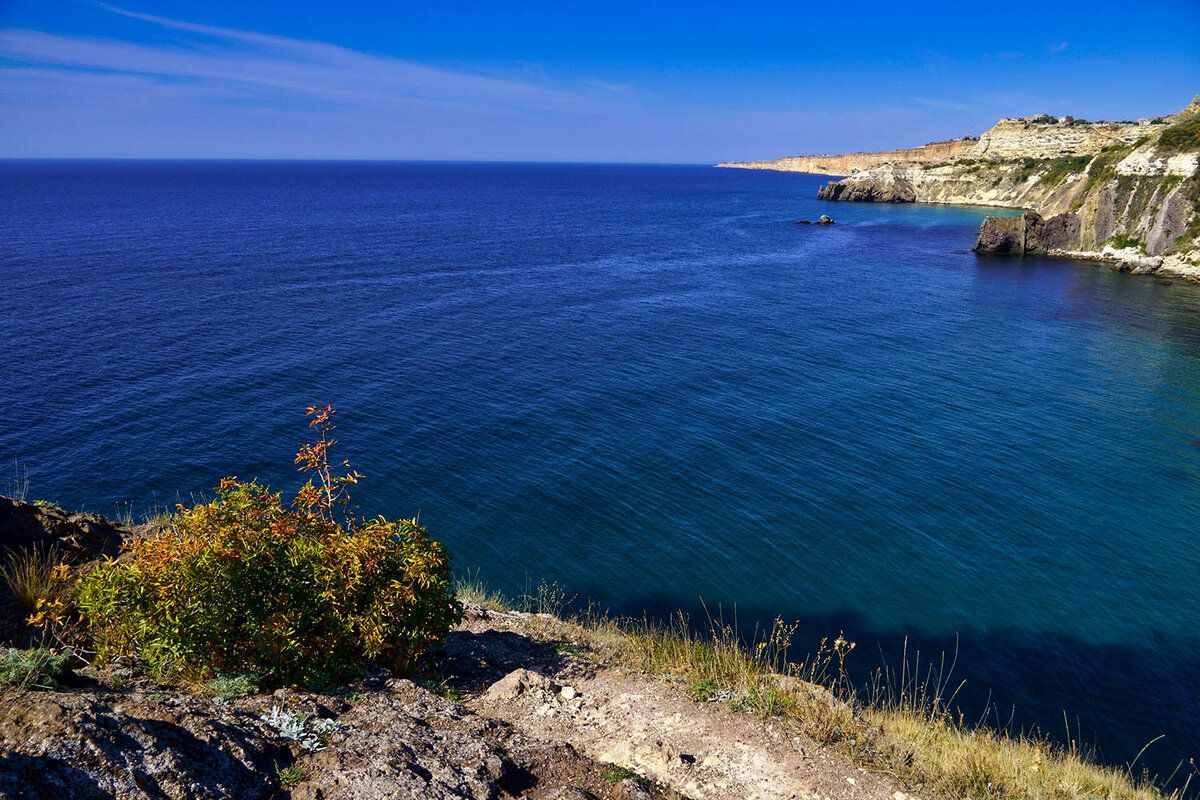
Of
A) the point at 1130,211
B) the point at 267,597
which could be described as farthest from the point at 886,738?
the point at 1130,211

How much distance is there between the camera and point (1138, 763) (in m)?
19.7

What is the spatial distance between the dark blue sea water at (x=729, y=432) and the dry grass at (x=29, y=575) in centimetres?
1560

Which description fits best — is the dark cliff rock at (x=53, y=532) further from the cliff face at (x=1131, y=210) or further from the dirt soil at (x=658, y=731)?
the cliff face at (x=1131, y=210)

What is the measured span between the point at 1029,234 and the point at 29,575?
12236 cm

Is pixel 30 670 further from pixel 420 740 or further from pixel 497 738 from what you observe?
pixel 497 738

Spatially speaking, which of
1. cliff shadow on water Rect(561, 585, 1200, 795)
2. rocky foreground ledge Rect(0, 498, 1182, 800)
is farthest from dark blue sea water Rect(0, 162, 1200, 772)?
rocky foreground ledge Rect(0, 498, 1182, 800)

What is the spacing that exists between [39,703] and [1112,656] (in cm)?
2969

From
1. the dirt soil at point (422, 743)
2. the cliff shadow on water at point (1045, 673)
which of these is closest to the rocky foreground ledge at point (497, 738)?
the dirt soil at point (422, 743)

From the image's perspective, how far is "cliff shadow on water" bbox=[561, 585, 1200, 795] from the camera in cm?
2080

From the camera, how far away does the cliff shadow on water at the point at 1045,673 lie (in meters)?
20.8

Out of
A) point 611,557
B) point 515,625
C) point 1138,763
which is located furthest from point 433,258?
point 1138,763

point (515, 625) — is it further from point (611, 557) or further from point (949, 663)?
point (949, 663)

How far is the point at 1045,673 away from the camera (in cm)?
2356

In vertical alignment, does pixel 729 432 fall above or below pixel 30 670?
below
